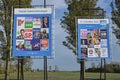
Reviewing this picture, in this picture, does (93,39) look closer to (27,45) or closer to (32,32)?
(32,32)

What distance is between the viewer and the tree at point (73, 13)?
1172 inches

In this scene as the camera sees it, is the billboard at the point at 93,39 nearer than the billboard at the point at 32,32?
No

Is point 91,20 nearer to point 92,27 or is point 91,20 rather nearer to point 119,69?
point 92,27

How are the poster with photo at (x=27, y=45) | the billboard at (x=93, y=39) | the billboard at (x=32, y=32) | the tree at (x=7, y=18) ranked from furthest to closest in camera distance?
the tree at (x=7, y=18) → the billboard at (x=93, y=39) → the poster with photo at (x=27, y=45) → the billboard at (x=32, y=32)

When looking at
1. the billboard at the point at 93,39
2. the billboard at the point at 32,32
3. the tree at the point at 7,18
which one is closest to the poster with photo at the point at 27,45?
the billboard at the point at 32,32

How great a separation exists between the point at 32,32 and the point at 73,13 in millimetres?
10294

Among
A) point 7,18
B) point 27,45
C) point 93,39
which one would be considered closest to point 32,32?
point 27,45

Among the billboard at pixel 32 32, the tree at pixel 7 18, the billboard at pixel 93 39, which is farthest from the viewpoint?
the tree at pixel 7 18

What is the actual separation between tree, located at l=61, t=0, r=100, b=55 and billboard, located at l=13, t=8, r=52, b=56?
29.7 feet

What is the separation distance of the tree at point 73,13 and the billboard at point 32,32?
9.04 m

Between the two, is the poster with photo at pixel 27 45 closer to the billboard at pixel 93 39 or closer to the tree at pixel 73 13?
the billboard at pixel 93 39

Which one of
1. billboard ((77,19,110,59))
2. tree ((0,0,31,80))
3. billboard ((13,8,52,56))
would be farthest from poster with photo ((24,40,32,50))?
tree ((0,0,31,80))

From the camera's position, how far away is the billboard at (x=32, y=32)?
2039 centimetres

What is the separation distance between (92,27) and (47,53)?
11.1 ft
